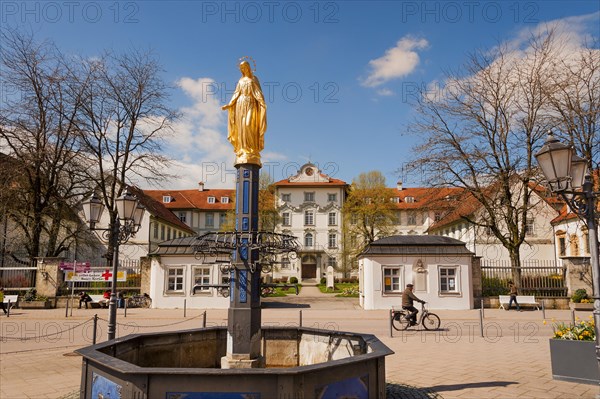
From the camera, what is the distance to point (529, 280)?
27172 millimetres

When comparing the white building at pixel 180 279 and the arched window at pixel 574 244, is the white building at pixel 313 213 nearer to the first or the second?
the arched window at pixel 574 244

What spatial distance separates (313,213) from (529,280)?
34.4 m

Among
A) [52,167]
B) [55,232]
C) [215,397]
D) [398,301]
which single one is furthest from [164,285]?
[215,397]

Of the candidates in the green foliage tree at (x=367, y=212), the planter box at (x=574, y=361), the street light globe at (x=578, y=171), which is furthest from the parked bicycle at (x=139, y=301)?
the green foliage tree at (x=367, y=212)

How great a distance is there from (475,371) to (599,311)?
3423 mm

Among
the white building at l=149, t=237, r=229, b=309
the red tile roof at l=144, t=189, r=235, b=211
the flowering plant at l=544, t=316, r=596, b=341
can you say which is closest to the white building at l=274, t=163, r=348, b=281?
the red tile roof at l=144, t=189, r=235, b=211

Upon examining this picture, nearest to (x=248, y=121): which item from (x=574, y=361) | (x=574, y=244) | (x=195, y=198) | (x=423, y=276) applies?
(x=574, y=361)

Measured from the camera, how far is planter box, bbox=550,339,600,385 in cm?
812

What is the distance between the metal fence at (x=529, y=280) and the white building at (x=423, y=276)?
2.61 meters

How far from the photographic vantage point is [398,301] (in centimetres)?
2561

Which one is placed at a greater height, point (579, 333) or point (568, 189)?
point (568, 189)

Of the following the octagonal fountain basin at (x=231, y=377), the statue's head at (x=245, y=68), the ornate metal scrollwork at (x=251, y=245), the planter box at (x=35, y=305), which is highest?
the statue's head at (x=245, y=68)

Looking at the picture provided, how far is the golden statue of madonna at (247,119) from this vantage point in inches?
303

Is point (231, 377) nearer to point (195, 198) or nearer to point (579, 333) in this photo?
point (579, 333)
